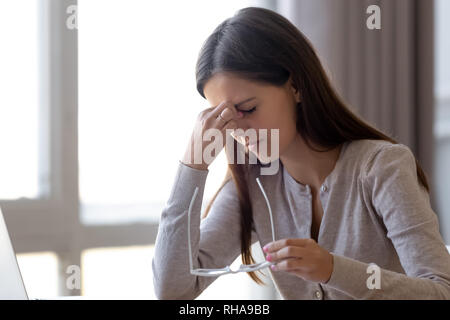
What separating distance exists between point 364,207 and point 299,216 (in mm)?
142

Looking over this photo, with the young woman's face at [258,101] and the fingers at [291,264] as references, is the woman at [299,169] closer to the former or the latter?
the young woman's face at [258,101]

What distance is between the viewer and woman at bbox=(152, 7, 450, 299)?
0.98 metres

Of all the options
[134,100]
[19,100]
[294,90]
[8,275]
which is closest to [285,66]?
[294,90]

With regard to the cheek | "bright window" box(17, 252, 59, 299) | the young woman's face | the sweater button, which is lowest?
"bright window" box(17, 252, 59, 299)

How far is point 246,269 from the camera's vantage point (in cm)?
79

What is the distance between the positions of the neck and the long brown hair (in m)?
0.02

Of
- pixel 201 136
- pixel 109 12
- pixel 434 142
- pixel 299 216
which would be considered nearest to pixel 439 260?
pixel 299 216

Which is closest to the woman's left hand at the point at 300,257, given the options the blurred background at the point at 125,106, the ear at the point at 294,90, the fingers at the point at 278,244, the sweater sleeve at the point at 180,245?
the fingers at the point at 278,244

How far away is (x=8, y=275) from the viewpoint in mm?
697

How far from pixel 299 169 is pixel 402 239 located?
0.29 metres

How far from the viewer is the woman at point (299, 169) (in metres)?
0.98

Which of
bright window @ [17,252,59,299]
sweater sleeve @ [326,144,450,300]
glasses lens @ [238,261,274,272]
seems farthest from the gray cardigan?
bright window @ [17,252,59,299]

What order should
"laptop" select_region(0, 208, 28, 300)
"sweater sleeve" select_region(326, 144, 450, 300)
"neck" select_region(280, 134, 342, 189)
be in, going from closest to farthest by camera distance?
"laptop" select_region(0, 208, 28, 300), "sweater sleeve" select_region(326, 144, 450, 300), "neck" select_region(280, 134, 342, 189)

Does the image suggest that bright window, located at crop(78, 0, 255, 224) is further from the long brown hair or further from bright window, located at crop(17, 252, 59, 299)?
the long brown hair
